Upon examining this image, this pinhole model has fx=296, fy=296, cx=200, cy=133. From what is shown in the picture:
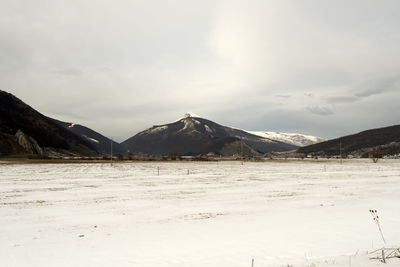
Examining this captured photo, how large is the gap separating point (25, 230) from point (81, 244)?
3.76m

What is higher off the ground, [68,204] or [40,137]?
[40,137]

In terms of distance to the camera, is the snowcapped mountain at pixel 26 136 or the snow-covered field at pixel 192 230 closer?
the snow-covered field at pixel 192 230

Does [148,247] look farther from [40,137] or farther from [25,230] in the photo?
[40,137]

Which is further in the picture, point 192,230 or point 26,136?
point 26,136

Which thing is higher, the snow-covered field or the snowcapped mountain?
the snowcapped mountain

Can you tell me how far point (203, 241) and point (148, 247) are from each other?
198 centimetres

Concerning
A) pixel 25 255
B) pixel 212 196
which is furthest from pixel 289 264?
pixel 212 196

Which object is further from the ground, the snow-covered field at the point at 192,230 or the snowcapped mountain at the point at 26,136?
the snowcapped mountain at the point at 26,136

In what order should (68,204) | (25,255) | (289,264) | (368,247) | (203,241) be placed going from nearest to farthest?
1. (289,264)
2. (25,255)
3. (368,247)
4. (203,241)
5. (68,204)

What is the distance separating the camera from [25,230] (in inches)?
487

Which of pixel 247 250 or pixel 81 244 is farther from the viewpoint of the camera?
pixel 81 244

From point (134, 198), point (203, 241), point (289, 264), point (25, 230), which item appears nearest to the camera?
point (289, 264)

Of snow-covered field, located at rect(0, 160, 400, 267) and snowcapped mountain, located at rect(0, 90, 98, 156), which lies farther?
snowcapped mountain, located at rect(0, 90, 98, 156)

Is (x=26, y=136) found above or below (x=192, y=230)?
above
